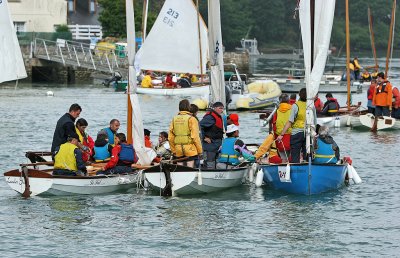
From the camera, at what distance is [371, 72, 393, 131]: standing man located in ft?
127

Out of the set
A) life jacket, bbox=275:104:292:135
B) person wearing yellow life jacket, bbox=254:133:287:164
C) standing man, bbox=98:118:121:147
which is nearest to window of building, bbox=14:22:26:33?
standing man, bbox=98:118:121:147

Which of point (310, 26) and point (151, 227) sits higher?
point (310, 26)

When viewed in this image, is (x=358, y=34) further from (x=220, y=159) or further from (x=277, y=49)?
(x=220, y=159)

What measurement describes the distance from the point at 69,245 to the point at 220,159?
6.09m

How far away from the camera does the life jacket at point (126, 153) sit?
945 inches

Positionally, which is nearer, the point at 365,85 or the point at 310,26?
the point at 310,26

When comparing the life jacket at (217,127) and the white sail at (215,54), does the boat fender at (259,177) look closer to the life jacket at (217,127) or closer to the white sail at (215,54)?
the life jacket at (217,127)

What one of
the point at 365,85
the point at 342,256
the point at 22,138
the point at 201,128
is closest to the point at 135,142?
the point at 201,128

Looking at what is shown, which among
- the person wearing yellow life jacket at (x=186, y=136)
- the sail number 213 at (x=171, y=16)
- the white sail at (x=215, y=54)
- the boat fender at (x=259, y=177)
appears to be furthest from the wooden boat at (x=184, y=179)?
the sail number 213 at (x=171, y=16)

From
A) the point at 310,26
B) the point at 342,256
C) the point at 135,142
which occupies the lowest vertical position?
the point at 342,256

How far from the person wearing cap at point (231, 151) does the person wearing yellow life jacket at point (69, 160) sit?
339 cm

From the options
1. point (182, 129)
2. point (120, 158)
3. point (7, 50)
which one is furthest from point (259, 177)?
point (7, 50)

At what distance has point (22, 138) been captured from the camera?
37.7m

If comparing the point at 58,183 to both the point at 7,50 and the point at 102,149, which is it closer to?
the point at 102,149
